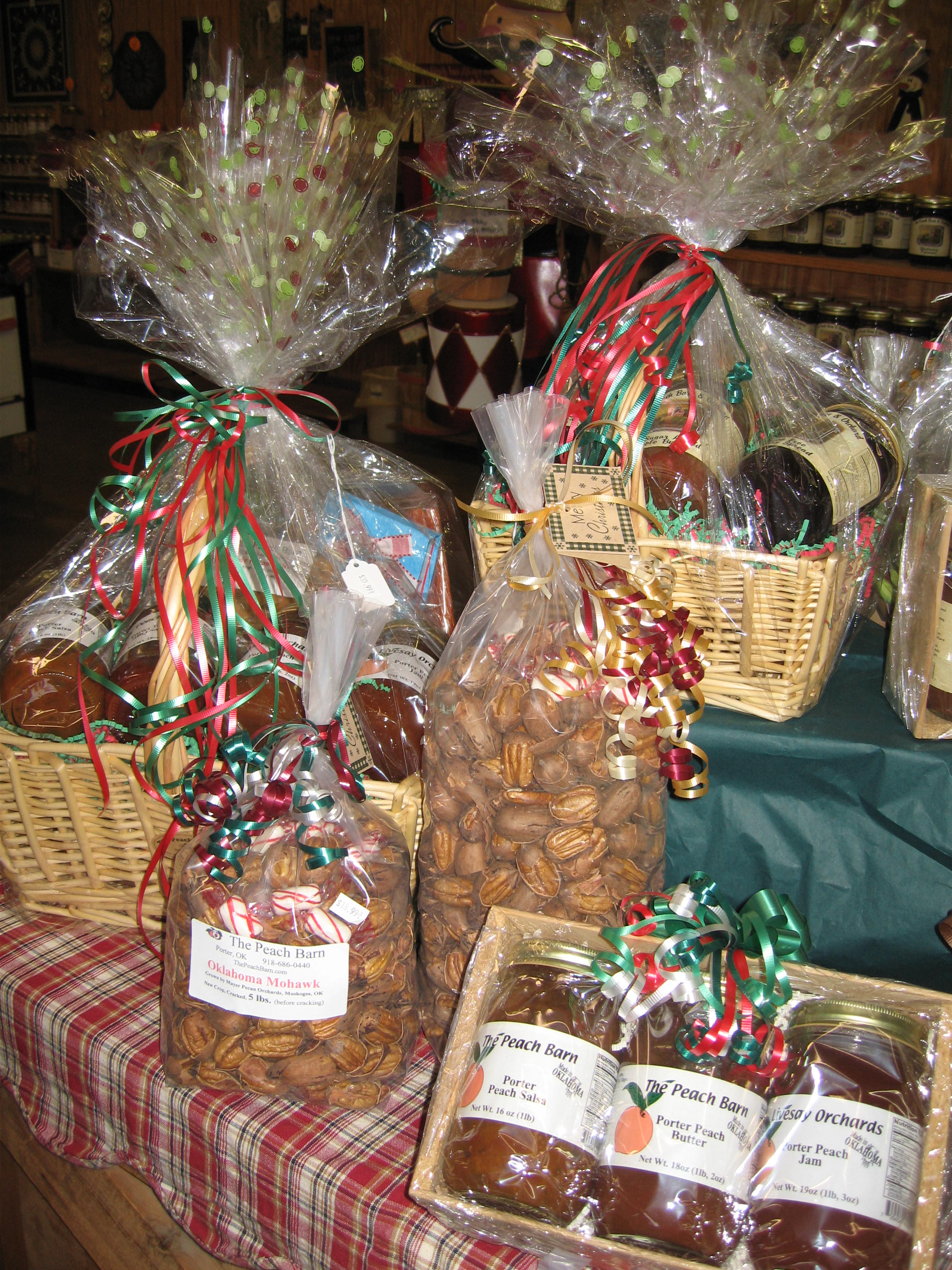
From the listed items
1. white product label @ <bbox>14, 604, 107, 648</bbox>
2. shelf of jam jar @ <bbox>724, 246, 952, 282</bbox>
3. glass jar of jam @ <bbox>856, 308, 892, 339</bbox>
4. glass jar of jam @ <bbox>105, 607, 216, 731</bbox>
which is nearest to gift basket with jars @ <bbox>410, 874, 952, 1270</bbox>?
glass jar of jam @ <bbox>105, 607, 216, 731</bbox>

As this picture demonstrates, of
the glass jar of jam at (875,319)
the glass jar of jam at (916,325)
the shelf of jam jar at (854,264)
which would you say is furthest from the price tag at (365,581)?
the shelf of jam jar at (854,264)

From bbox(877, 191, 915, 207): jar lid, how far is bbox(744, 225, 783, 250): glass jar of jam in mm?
333

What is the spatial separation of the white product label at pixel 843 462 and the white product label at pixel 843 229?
225cm

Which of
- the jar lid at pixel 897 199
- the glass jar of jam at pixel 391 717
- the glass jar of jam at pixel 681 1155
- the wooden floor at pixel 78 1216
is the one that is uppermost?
the jar lid at pixel 897 199

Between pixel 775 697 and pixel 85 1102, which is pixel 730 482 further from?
pixel 85 1102

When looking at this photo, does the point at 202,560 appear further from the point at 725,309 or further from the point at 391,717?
the point at 725,309

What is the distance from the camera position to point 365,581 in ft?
3.33

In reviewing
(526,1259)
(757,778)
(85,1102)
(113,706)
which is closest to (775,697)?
(757,778)

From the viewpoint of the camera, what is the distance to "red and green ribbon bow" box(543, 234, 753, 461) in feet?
3.36

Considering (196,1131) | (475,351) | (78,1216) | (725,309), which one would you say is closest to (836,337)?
(725,309)

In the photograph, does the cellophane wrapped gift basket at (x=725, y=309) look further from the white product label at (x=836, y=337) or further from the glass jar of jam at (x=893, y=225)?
the glass jar of jam at (x=893, y=225)

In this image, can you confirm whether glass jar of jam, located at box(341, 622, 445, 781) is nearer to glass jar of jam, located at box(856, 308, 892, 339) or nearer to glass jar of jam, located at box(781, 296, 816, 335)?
glass jar of jam, located at box(781, 296, 816, 335)

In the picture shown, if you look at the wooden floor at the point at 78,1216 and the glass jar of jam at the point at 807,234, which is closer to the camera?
the wooden floor at the point at 78,1216

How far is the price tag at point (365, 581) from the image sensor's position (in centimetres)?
101
